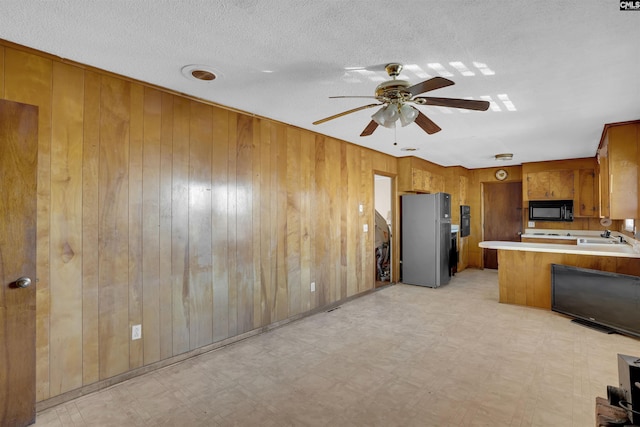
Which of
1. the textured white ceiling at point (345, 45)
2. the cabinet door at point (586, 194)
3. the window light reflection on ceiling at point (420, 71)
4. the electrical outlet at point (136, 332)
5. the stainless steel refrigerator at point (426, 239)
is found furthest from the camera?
the cabinet door at point (586, 194)

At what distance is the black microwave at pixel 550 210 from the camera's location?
6.20m

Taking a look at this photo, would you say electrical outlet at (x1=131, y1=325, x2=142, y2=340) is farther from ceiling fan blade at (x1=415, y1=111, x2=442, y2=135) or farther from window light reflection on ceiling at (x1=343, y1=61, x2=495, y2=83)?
ceiling fan blade at (x1=415, y1=111, x2=442, y2=135)

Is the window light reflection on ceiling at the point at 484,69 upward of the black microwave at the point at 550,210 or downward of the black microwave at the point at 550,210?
upward

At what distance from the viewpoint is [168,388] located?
95.3 inches

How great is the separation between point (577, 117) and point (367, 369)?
3.52 meters

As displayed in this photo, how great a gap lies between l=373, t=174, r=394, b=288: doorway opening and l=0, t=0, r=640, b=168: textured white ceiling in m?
3.37

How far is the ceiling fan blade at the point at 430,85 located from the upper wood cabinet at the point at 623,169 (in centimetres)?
315

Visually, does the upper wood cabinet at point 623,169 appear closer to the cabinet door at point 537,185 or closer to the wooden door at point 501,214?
the cabinet door at point 537,185

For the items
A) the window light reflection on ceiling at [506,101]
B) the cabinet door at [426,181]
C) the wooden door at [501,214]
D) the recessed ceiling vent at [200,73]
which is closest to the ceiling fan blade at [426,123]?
the window light reflection on ceiling at [506,101]

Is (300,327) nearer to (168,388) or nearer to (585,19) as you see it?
(168,388)

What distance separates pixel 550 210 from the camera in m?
6.38

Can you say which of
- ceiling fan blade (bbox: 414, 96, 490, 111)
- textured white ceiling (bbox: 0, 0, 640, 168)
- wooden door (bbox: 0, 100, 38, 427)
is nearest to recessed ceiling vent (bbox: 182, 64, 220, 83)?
textured white ceiling (bbox: 0, 0, 640, 168)

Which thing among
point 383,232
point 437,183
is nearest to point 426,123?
point 383,232

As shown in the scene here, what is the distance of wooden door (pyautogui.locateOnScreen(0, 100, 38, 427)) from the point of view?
6.32 feet
